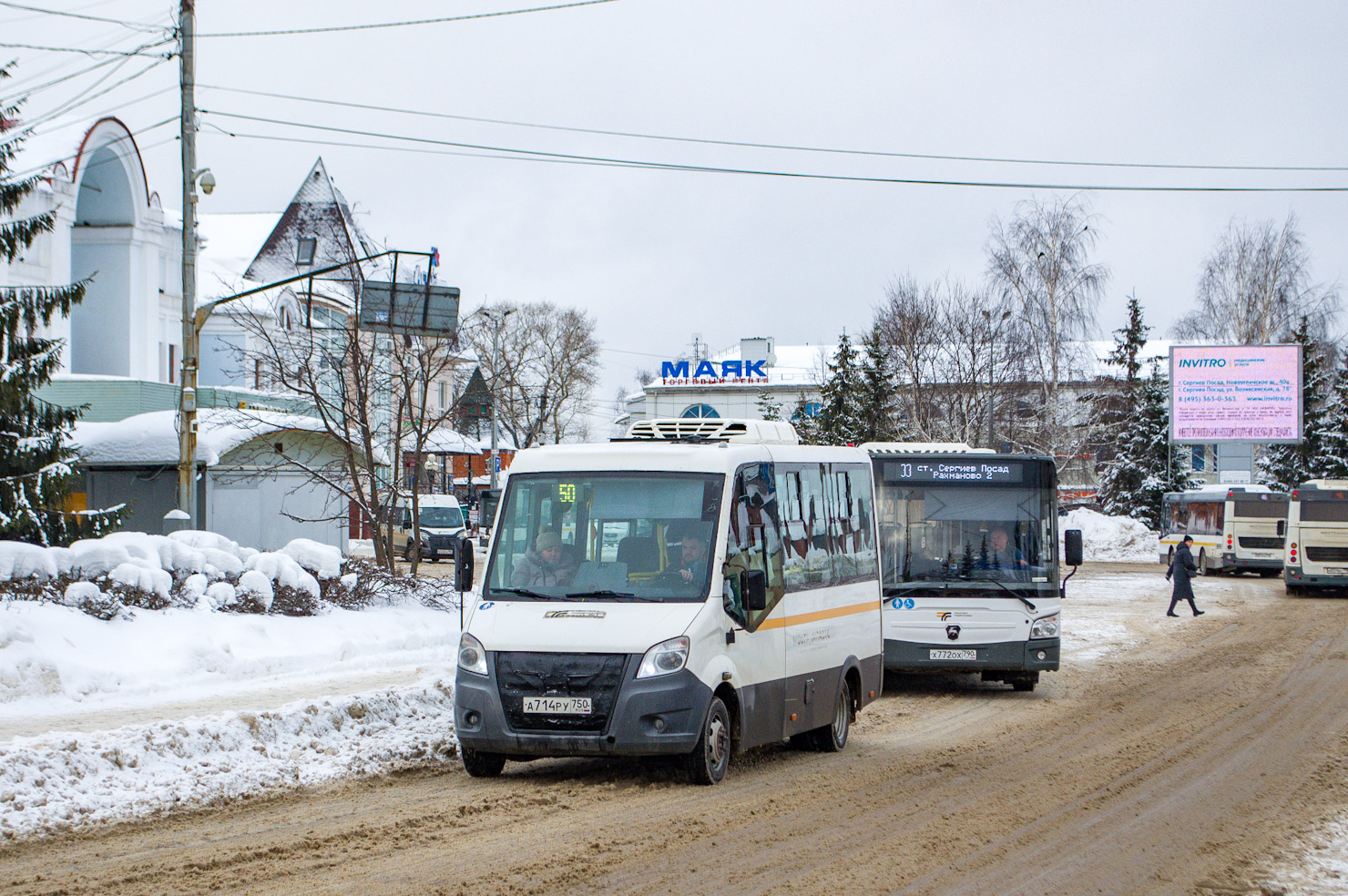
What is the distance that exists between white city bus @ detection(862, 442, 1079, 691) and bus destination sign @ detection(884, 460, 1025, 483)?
1cm

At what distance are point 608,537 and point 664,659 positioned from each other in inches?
45.9

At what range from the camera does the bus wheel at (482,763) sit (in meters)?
9.82

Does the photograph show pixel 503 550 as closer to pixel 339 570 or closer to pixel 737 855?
pixel 737 855

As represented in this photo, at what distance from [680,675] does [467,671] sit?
1.51m

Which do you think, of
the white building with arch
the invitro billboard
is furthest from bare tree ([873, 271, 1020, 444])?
the white building with arch

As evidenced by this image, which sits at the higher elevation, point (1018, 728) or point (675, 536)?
point (675, 536)

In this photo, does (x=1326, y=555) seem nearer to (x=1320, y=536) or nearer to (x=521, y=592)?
(x=1320, y=536)

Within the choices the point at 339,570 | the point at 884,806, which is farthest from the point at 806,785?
the point at 339,570

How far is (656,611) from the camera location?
9.52m

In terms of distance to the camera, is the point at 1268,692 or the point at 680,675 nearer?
the point at 680,675

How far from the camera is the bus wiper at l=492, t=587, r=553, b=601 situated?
9.82 metres

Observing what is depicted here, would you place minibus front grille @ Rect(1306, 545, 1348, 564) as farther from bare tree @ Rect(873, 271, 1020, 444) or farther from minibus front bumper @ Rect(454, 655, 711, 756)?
minibus front bumper @ Rect(454, 655, 711, 756)

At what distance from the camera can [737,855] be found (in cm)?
746

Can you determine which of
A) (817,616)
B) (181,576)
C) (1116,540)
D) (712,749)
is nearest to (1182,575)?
(817,616)
